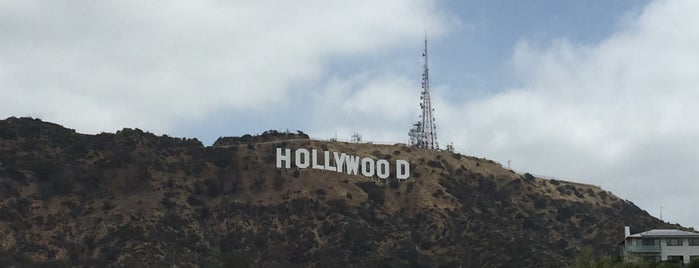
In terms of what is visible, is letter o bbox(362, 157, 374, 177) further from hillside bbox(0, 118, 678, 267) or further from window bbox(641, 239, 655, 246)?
window bbox(641, 239, 655, 246)

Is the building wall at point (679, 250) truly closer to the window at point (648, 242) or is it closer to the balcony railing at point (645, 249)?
the balcony railing at point (645, 249)

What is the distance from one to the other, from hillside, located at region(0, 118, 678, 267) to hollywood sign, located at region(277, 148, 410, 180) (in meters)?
1.65

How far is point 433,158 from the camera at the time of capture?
190750mm

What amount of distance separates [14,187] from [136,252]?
29.1m

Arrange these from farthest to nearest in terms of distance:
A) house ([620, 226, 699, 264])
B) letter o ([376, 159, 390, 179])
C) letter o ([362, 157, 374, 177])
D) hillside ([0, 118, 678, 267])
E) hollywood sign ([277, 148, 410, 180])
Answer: letter o ([376, 159, 390, 179]) < letter o ([362, 157, 374, 177]) < hollywood sign ([277, 148, 410, 180]) < hillside ([0, 118, 678, 267]) < house ([620, 226, 699, 264])

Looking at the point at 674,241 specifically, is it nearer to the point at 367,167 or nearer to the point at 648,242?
the point at 648,242

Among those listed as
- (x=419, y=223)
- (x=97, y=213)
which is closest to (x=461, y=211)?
(x=419, y=223)

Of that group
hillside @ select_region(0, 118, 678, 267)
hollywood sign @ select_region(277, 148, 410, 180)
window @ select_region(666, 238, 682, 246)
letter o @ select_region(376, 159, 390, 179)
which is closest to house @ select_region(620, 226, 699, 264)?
window @ select_region(666, 238, 682, 246)

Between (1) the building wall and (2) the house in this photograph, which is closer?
(2) the house

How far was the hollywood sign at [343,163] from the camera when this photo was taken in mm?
171875

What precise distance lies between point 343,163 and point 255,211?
21.6 m

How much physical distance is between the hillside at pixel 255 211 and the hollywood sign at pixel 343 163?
65.0 inches

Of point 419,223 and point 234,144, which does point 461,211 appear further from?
point 234,144

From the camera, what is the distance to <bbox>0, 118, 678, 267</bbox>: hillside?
147m
